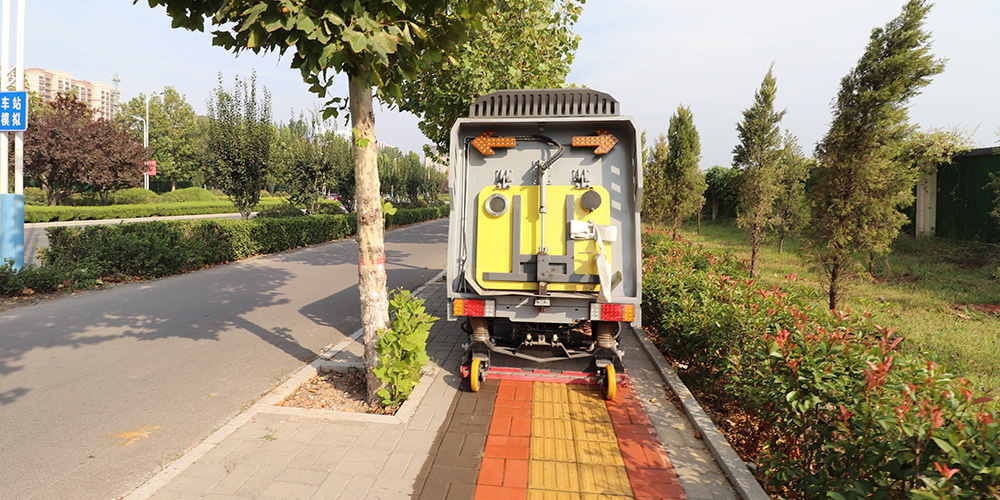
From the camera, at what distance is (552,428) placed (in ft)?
14.0

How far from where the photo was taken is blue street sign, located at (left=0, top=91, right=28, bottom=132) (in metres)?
9.42

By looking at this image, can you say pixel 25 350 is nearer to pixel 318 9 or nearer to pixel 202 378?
pixel 202 378

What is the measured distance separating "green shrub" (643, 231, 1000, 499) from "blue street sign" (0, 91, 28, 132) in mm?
12547

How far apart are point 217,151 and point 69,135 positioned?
71.8 ft

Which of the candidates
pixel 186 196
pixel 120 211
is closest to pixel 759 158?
pixel 120 211

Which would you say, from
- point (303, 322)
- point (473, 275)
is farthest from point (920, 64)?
point (303, 322)

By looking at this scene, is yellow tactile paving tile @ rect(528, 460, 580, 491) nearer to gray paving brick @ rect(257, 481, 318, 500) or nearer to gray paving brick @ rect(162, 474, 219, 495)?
gray paving brick @ rect(257, 481, 318, 500)

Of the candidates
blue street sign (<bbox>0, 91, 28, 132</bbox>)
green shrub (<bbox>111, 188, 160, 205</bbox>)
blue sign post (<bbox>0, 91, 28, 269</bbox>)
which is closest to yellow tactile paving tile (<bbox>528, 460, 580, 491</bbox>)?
blue sign post (<bbox>0, 91, 28, 269</bbox>)

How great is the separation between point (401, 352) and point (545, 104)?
2.78 meters

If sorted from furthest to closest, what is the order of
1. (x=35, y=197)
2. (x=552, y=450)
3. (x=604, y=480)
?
(x=35, y=197), (x=552, y=450), (x=604, y=480)

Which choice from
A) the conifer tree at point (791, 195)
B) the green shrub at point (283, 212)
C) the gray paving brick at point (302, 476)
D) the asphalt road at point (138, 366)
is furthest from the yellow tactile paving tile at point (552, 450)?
the green shrub at point (283, 212)

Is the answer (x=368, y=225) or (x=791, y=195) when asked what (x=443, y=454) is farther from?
(x=791, y=195)

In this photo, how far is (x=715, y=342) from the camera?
4438mm

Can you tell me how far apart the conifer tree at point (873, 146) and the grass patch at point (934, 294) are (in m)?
0.71
